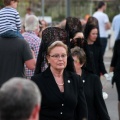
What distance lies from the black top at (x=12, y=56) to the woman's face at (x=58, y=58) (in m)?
1.69

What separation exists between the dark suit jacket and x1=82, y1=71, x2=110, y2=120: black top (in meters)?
0.81

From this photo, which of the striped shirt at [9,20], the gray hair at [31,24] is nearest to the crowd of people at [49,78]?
the striped shirt at [9,20]

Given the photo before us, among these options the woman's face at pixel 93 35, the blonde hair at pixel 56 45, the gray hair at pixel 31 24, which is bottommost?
the woman's face at pixel 93 35

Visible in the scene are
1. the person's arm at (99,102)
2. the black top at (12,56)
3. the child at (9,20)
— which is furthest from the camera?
the child at (9,20)

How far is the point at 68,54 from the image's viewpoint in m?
6.51

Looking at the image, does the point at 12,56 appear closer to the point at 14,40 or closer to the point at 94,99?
the point at 14,40

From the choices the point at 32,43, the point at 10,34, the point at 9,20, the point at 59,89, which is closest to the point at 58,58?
the point at 59,89

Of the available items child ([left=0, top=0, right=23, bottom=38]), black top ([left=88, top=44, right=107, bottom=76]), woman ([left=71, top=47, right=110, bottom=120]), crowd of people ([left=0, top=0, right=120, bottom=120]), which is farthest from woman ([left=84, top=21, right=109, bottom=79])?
woman ([left=71, top=47, right=110, bottom=120])

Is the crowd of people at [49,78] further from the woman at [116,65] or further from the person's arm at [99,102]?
the woman at [116,65]

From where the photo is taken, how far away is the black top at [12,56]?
7.90 m

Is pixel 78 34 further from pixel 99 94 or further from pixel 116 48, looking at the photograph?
pixel 99 94

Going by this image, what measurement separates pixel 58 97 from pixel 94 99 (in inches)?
42.1

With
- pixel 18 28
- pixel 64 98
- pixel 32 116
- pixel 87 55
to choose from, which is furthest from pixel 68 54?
pixel 32 116

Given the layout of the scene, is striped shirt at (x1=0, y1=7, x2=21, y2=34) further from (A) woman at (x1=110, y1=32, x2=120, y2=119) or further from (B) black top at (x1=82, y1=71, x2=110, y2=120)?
(A) woman at (x1=110, y1=32, x2=120, y2=119)
